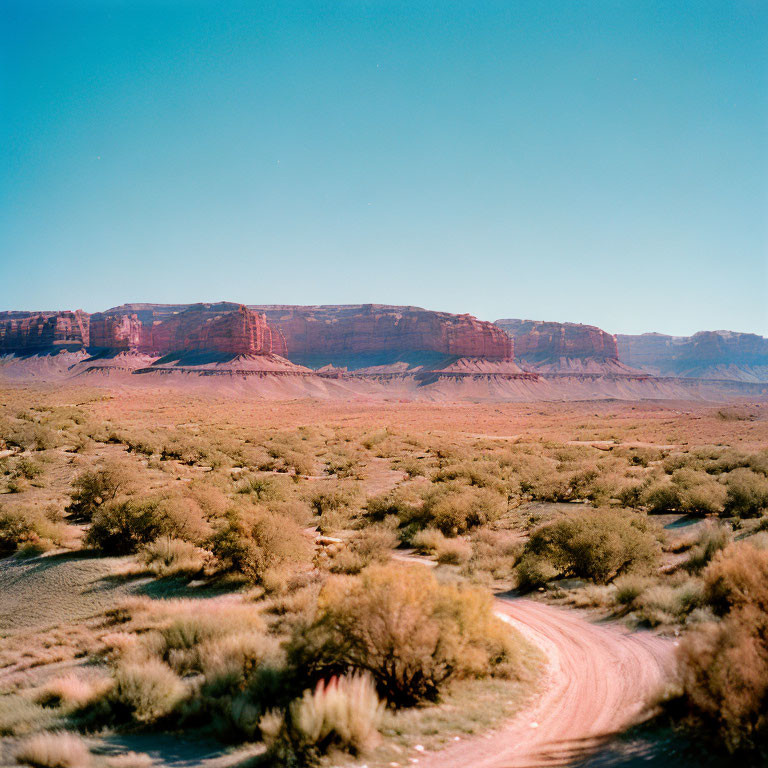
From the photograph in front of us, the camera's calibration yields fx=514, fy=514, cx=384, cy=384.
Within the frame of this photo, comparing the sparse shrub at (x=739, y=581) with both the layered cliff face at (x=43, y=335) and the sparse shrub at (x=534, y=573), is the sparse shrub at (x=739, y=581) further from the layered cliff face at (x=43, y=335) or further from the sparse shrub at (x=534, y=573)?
the layered cliff face at (x=43, y=335)

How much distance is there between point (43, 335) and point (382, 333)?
102557 millimetres

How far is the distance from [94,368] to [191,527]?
126135mm

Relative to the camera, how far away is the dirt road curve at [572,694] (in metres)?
5.36

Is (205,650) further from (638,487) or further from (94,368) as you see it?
(94,368)

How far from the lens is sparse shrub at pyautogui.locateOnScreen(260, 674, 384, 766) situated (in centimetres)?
500

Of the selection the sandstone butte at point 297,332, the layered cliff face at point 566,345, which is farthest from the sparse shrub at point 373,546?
the layered cliff face at point 566,345

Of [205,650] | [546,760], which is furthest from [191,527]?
[546,760]

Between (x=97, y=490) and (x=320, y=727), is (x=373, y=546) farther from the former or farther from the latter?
(x=97, y=490)

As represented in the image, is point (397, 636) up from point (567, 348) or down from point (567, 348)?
down

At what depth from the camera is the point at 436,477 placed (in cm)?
2336

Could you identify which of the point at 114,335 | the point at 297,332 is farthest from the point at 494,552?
the point at 297,332

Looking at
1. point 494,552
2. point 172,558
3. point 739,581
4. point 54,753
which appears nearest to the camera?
point 54,753

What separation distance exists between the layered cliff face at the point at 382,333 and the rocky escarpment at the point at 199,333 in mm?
24125

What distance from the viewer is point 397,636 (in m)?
6.07
